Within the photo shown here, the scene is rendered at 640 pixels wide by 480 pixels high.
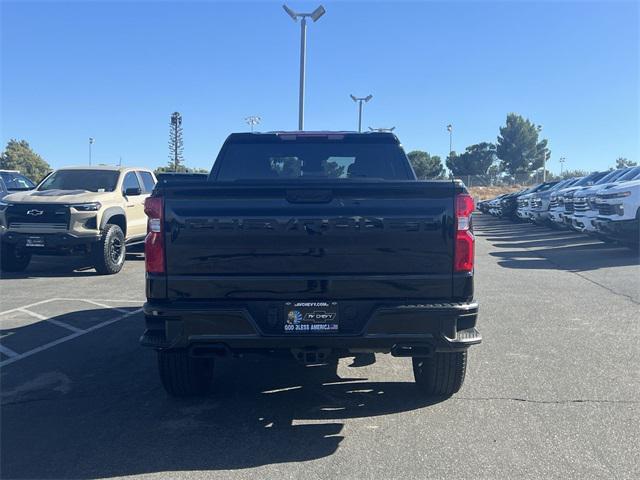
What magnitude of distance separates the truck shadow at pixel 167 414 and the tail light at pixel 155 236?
1184mm

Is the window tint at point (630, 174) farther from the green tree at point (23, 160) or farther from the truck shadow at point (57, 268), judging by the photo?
the green tree at point (23, 160)

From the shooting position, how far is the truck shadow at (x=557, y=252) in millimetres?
13242

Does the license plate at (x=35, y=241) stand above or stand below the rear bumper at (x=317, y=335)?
above

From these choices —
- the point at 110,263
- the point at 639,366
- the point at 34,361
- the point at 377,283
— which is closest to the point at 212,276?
the point at 377,283

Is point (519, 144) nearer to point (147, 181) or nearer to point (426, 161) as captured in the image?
point (426, 161)

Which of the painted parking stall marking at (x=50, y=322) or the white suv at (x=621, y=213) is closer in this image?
the painted parking stall marking at (x=50, y=322)

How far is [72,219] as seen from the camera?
35.5 feet

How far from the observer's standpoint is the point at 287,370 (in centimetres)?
563

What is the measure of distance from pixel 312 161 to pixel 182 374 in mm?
2301

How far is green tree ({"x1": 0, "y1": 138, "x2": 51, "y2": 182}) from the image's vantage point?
68500mm

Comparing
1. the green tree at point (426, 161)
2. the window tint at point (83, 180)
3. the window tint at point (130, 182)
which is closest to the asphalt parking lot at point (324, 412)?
the window tint at point (83, 180)

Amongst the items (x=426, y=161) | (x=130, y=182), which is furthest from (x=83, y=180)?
(x=426, y=161)

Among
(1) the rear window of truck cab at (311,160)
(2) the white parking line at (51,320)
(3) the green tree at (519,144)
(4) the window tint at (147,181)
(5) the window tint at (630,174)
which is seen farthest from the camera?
(3) the green tree at (519,144)

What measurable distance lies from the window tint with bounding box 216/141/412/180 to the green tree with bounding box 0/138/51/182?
226ft
